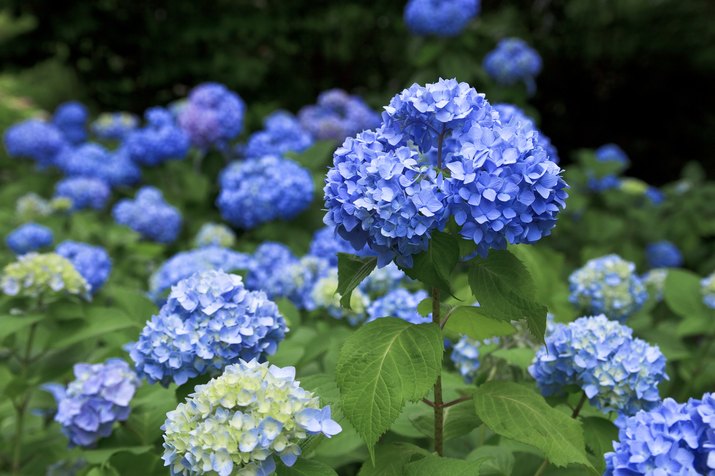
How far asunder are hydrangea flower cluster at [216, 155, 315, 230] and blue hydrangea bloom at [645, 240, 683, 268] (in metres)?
2.30

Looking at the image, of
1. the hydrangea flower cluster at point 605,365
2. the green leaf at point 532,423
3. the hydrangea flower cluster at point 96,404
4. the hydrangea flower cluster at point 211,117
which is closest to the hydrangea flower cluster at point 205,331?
the hydrangea flower cluster at point 96,404

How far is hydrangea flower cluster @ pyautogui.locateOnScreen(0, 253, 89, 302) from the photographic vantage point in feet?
7.70

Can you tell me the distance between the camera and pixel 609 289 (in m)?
2.82

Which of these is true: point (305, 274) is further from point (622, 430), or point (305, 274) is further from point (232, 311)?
point (622, 430)

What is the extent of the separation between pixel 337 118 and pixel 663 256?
2339 mm

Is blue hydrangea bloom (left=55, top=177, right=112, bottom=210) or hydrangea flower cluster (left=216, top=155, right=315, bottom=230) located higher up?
hydrangea flower cluster (left=216, top=155, right=315, bottom=230)

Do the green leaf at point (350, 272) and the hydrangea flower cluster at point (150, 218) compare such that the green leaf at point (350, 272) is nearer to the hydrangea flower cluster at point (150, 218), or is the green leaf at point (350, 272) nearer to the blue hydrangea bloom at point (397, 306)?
the blue hydrangea bloom at point (397, 306)

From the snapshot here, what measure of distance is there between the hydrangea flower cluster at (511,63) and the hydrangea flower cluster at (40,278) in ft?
11.7

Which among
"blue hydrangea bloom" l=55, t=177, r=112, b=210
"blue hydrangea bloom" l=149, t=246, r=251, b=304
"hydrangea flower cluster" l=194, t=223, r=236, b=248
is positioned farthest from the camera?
"blue hydrangea bloom" l=55, t=177, r=112, b=210

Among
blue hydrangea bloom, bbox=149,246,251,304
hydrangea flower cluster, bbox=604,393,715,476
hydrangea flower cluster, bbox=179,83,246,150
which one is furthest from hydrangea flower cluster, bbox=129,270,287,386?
hydrangea flower cluster, bbox=179,83,246,150

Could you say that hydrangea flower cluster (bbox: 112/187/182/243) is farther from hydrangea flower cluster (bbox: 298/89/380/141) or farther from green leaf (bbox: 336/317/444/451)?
green leaf (bbox: 336/317/444/451)

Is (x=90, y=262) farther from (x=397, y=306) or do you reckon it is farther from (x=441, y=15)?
(x=441, y=15)

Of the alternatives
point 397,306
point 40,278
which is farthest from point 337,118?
point 40,278

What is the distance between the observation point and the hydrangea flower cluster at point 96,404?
207cm
